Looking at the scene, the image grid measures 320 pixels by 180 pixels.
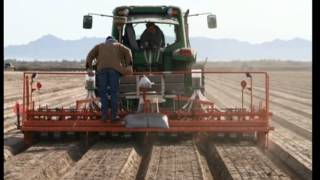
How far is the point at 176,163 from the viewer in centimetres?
878

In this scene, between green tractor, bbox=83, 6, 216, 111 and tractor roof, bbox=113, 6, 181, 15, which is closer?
green tractor, bbox=83, 6, 216, 111

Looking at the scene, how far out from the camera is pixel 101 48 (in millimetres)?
10727

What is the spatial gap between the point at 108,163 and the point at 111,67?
2431mm

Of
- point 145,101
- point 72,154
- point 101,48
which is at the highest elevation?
point 101,48

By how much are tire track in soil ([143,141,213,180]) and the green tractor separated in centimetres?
170

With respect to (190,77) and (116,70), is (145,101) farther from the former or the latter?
(190,77)

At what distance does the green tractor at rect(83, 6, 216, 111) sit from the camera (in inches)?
482

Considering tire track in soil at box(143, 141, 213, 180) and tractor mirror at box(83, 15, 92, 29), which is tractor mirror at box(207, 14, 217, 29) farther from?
tire track in soil at box(143, 141, 213, 180)

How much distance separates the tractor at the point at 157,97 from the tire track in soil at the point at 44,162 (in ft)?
2.01

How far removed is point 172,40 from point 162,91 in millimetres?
1680

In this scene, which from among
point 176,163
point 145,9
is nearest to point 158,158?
point 176,163

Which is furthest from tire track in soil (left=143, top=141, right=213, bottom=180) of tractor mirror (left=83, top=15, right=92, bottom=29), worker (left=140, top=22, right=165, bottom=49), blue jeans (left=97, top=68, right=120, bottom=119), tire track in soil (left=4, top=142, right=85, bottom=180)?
tractor mirror (left=83, top=15, right=92, bottom=29)

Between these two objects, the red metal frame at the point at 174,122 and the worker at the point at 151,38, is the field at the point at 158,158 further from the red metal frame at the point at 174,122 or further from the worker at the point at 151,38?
the worker at the point at 151,38
